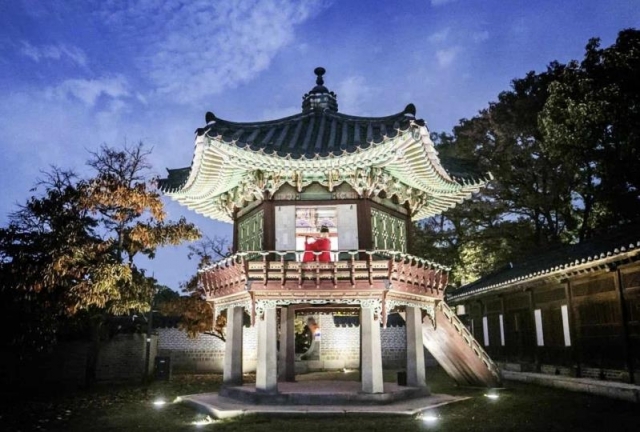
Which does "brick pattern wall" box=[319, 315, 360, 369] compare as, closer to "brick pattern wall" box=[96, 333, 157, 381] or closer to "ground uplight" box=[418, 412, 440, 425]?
"brick pattern wall" box=[96, 333, 157, 381]

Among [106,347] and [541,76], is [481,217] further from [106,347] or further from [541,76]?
[106,347]

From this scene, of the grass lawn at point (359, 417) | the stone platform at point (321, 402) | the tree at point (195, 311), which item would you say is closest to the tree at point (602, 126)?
the grass lawn at point (359, 417)

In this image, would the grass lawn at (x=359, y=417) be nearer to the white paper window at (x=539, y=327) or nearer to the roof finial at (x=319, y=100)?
the white paper window at (x=539, y=327)

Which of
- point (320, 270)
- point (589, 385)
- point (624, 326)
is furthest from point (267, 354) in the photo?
point (624, 326)

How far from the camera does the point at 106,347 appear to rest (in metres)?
25.6

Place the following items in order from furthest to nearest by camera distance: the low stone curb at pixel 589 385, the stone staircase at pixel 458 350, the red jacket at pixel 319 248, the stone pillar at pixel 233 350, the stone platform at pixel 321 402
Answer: the stone staircase at pixel 458 350 < the stone pillar at pixel 233 350 < the red jacket at pixel 319 248 < the low stone curb at pixel 589 385 < the stone platform at pixel 321 402

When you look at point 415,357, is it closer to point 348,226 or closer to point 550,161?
point 348,226

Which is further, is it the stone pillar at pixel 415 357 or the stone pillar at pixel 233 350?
the stone pillar at pixel 233 350

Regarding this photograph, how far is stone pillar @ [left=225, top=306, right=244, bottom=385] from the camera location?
1734cm

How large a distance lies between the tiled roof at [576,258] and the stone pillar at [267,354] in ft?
34.5

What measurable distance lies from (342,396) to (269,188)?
22.0 feet

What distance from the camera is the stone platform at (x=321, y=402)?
13711 mm

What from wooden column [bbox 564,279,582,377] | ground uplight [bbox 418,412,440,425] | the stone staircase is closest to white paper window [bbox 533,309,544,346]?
wooden column [bbox 564,279,582,377]

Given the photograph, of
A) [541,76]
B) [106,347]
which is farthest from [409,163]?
[541,76]
